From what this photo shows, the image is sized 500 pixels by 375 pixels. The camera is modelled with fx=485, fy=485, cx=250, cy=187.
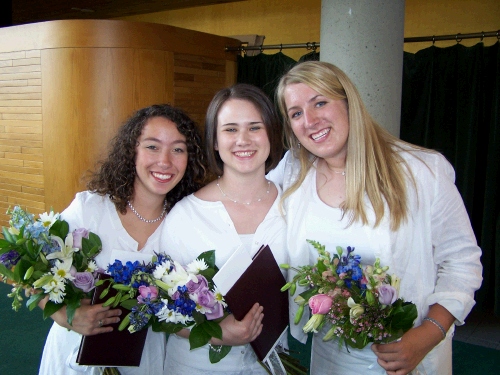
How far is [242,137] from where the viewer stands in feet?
6.18

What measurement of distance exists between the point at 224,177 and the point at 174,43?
3.26 m

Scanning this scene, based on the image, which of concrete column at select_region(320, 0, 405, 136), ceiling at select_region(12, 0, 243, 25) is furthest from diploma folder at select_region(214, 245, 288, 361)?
ceiling at select_region(12, 0, 243, 25)

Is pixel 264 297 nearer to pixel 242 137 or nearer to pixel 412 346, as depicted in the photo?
pixel 412 346

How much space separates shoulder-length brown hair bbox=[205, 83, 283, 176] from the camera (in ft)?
6.39

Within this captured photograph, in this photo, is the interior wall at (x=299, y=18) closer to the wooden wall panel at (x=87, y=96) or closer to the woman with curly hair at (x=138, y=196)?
the wooden wall panel at (x=87, y=96)

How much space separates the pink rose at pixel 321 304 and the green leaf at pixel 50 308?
2.91 feet

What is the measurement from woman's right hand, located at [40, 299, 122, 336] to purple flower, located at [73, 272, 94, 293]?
7 cm

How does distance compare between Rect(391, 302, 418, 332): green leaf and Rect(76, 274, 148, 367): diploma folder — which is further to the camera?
Rect(76, 274, 148, 367): diploma folder

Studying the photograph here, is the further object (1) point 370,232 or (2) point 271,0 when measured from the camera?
(2) point 271,0

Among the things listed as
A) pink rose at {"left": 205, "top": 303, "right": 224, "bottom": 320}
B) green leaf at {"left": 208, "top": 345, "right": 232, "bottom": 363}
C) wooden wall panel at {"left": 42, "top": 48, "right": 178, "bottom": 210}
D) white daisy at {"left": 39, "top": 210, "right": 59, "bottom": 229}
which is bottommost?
green leaf at {"left": 208, "top": 345, "right": 232, "bottom": 363}

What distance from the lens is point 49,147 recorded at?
4.86 m

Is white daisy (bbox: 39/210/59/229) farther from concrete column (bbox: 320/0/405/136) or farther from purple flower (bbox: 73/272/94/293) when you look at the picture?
concrete column (bbox: 320/0/405/136)

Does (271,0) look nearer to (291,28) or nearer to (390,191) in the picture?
(291,28)

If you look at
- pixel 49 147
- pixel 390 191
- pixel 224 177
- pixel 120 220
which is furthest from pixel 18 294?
pixel 49 147
